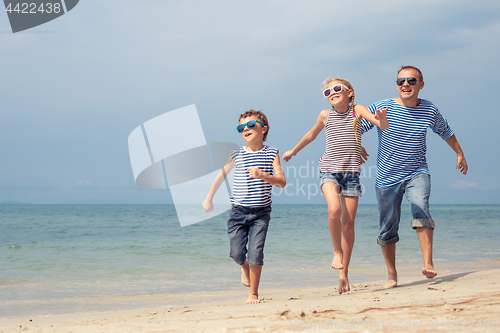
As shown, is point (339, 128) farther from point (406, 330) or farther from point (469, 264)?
point (469, 264)

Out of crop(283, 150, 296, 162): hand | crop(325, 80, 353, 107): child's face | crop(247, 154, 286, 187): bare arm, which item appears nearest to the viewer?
crop(247, 154, 286, 187): bare arm

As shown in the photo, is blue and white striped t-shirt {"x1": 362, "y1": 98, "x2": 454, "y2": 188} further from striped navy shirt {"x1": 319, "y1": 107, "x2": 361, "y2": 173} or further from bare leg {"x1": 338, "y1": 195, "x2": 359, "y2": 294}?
bare leg {"x1": 338, "y1": 195, "x2": 359, "y2": 294}

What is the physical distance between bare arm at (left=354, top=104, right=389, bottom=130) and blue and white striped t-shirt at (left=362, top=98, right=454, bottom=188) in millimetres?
280

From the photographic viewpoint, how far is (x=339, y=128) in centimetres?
382

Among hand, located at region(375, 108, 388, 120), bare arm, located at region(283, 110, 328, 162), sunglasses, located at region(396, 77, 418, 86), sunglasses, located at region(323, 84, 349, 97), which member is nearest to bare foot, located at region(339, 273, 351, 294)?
bare arm, located at region(283, 110, 328, 162)

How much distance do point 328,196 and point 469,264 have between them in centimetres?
532

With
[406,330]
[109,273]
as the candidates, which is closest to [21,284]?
[109,273]

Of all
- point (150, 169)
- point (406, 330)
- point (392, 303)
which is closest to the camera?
point (406, 330)

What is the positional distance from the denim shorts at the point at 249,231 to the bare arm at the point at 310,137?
626mm

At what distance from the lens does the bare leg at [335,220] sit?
3625mm

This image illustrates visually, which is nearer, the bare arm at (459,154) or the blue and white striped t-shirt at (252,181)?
the blue and white striped t-shirt at (252,181)

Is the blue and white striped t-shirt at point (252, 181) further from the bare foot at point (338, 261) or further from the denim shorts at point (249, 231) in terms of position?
the bare foot at point (338, 261)

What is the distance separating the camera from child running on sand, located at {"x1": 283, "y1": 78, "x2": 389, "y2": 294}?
367 centimetres

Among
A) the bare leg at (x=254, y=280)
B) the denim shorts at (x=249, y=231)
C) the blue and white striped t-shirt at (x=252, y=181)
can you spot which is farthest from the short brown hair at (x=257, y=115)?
the bare leg at (x=254, y=280)
